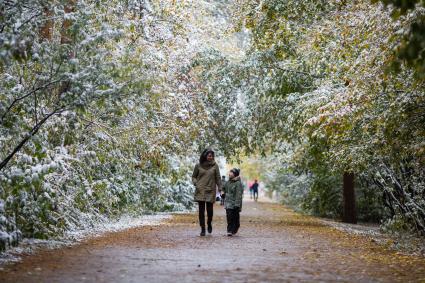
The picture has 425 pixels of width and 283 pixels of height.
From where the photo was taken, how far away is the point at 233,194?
1623cm

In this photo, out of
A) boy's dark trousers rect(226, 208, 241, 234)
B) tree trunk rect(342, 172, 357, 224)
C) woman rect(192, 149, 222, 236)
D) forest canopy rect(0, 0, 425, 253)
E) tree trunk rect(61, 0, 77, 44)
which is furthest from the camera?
tree trunk rect(342, 172, 357, 224)

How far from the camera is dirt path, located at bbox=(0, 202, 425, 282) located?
27.8 feet

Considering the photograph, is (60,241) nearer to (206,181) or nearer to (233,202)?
(206,181)

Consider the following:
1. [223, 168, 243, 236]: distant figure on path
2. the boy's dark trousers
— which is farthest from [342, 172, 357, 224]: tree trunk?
the boy's dark trousers

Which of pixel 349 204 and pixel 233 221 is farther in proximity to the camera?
pixel 349 204

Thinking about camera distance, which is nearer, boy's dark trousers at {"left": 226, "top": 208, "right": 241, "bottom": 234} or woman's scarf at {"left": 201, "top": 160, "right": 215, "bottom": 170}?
woman's scarf at {"left": 201, "top": 160, "right": 215, "bottom": 170}

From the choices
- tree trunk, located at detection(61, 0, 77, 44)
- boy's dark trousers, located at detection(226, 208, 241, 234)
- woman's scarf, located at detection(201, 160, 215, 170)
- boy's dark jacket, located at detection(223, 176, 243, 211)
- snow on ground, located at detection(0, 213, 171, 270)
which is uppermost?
tree trunk, located at detection(61, 0, 77, 44)

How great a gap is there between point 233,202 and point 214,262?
6.08 m

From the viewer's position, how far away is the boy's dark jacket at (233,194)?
52.7 feet

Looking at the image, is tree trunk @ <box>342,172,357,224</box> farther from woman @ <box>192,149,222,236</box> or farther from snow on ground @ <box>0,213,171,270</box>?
woman @ <box>192,149,222,236</box>

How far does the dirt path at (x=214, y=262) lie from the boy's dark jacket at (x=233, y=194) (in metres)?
1.36

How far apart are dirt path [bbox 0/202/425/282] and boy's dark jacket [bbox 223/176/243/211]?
4.46ft

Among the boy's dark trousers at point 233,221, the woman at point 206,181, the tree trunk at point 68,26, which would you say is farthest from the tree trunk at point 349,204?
the tree trunk at point 68,26

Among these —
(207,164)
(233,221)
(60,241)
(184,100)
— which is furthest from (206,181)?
(184,100)
